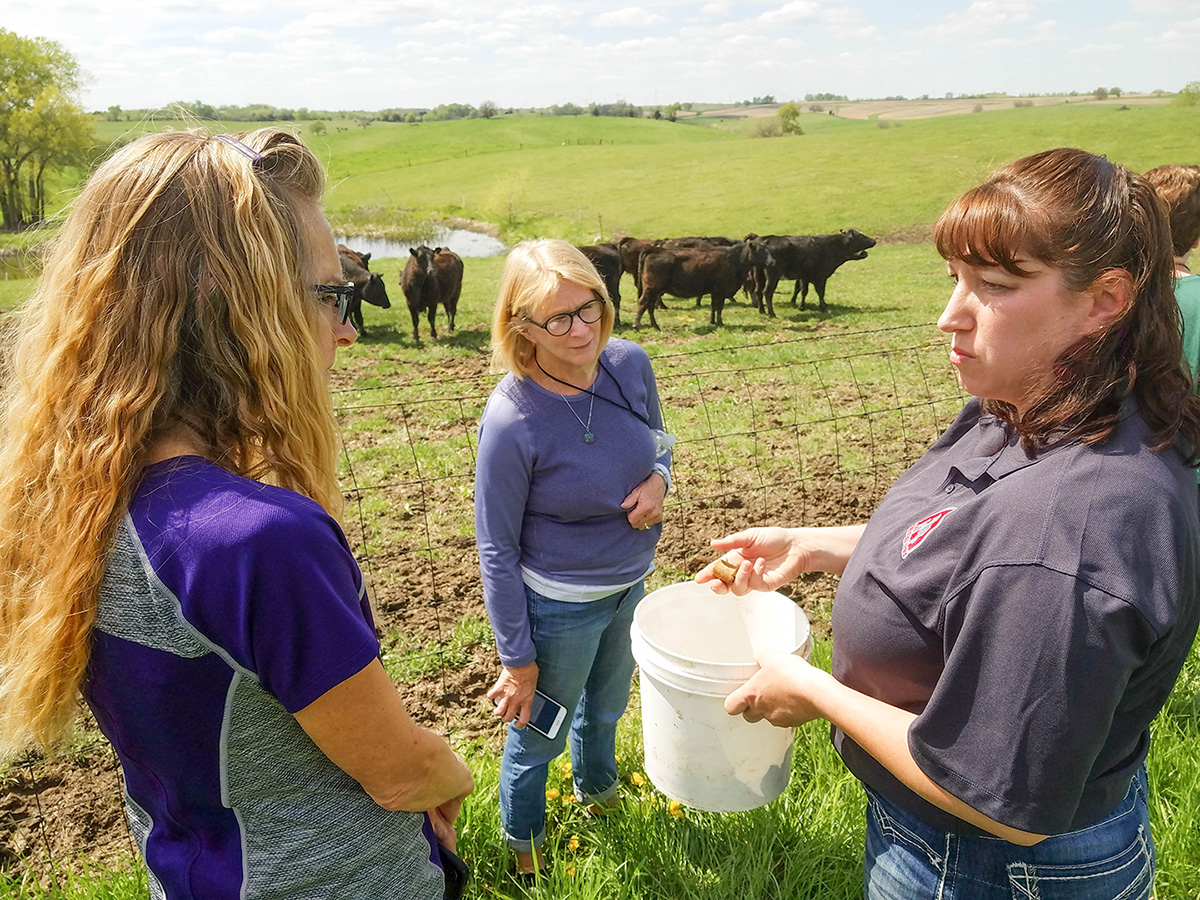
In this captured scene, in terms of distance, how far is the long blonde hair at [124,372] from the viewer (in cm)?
111

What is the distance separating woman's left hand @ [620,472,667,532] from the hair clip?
5.02ft

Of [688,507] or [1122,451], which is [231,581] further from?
[688,507]

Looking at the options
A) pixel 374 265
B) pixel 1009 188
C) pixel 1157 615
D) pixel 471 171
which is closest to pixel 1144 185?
pixel 1009 188

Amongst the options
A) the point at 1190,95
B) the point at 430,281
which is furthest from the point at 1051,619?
the point at 1190,95

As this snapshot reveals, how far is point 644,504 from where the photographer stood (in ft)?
8.32

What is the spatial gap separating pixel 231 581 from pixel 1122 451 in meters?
1.23

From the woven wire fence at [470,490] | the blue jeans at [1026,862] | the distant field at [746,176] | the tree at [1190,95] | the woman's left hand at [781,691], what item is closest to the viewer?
the blue jeans at [1026,862]

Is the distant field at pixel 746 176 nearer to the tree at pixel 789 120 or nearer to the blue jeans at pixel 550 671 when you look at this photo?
the tree at pixel 789 120

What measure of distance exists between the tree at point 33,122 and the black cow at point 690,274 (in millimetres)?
30261

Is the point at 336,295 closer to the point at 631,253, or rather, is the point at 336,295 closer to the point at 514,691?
the point at 514,691

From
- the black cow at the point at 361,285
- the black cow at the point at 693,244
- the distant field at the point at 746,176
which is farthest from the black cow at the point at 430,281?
the distant field at the point at 746,176

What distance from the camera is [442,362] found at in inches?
427

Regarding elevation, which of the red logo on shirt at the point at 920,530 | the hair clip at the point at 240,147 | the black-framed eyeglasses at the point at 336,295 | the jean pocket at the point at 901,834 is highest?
the hair clip at the point at 240,147

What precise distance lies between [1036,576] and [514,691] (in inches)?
67.3
